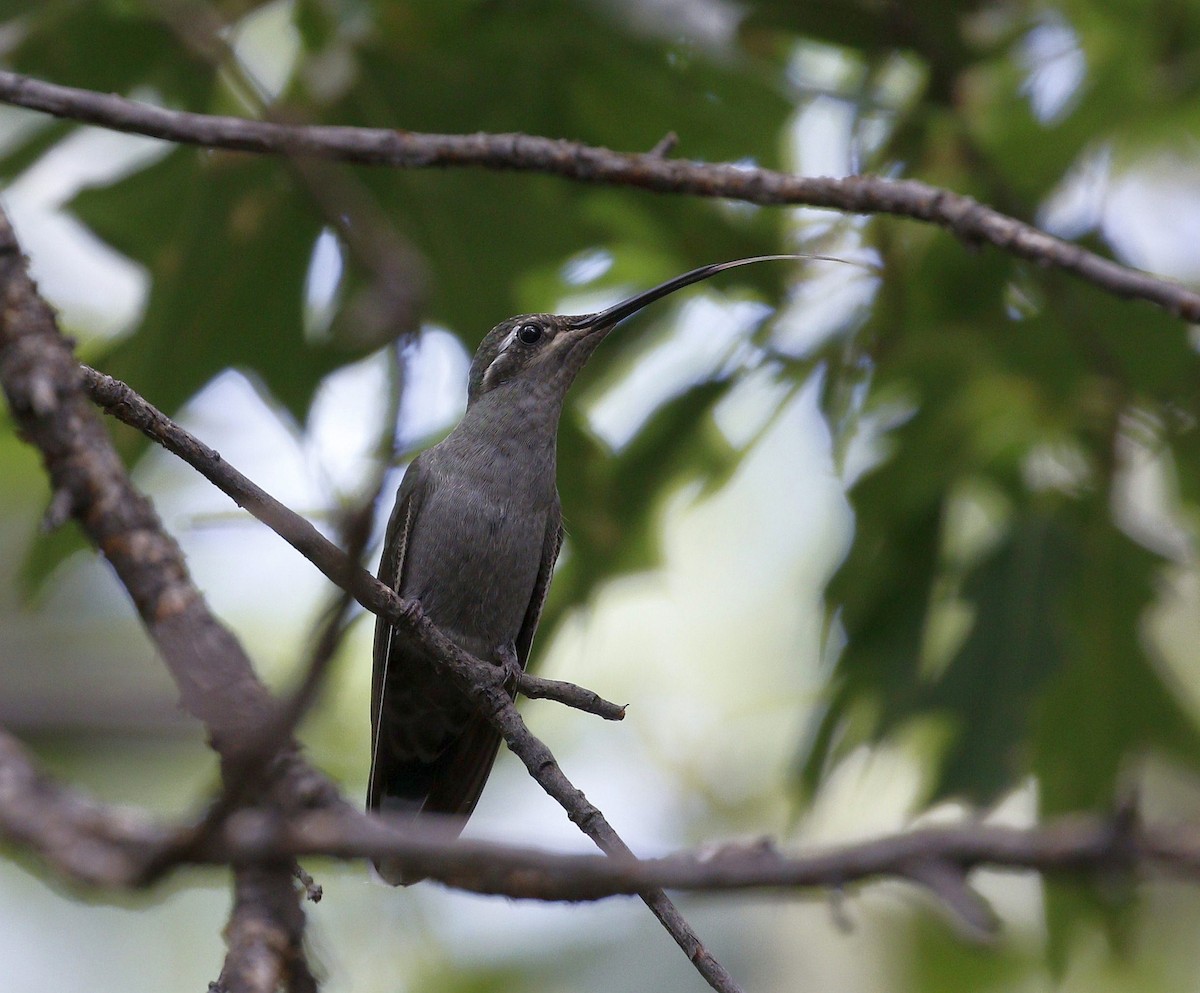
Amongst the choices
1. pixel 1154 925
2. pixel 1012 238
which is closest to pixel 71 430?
pixel 1012 238

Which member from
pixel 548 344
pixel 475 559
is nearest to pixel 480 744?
pixel 475 559

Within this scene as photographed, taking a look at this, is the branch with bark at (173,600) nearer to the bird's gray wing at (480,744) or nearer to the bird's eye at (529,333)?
the bird's eye at (529,333)

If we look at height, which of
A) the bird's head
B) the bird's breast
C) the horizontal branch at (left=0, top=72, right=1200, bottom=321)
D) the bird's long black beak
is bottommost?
the bird's breast

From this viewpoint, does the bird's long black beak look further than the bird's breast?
No

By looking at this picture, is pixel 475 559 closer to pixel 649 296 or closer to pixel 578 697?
pixel 649 296

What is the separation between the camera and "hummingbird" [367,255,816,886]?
5.29 meters

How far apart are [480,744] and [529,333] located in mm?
1826

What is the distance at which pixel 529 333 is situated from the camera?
5.42m

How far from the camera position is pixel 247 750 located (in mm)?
1207

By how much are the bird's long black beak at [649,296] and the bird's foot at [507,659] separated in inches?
55.7

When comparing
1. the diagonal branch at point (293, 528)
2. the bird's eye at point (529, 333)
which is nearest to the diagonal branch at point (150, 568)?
the diagonal branch at point (293, 528)

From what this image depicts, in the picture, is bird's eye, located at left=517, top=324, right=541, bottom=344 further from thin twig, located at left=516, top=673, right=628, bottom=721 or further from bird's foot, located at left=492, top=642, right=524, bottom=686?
thin twig, located at left=516, top=673, right=628, bottom=721

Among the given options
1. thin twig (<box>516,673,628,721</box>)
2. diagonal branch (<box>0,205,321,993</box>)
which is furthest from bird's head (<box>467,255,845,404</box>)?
diagonal branch (<box>0,205,321,993</box>)

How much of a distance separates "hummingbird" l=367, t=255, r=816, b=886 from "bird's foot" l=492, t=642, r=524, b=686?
0.04ft
